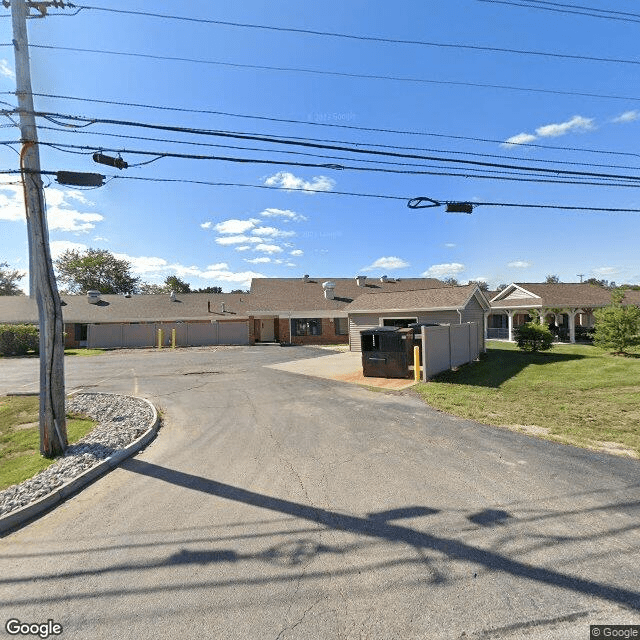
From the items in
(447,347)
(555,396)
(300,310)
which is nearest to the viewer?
(555,396)

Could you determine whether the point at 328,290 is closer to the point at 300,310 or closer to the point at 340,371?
the point at 300,310

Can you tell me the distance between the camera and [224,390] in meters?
12.4

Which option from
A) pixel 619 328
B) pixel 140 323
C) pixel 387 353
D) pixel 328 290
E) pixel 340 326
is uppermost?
pixel 328 290

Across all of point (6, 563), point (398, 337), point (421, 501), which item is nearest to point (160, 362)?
point (398, 337)

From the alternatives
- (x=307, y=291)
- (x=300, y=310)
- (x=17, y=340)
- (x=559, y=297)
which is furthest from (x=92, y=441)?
(x=307, y=291)

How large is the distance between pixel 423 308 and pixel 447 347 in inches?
188

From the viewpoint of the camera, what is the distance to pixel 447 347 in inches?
563

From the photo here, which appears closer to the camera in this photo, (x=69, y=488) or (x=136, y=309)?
(x=69, y=488)

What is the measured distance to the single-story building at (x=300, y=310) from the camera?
3196 cm

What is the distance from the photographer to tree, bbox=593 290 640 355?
16250 mm

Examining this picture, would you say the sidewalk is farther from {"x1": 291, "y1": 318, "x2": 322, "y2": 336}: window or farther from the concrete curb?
{"x1": 291, "y1": 318, "x2": 322, "y2": 336}: window

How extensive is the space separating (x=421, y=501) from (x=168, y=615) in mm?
3097

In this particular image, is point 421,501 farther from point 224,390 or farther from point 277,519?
point 224,390

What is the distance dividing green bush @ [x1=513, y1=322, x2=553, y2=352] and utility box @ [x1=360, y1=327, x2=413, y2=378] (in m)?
9.28
